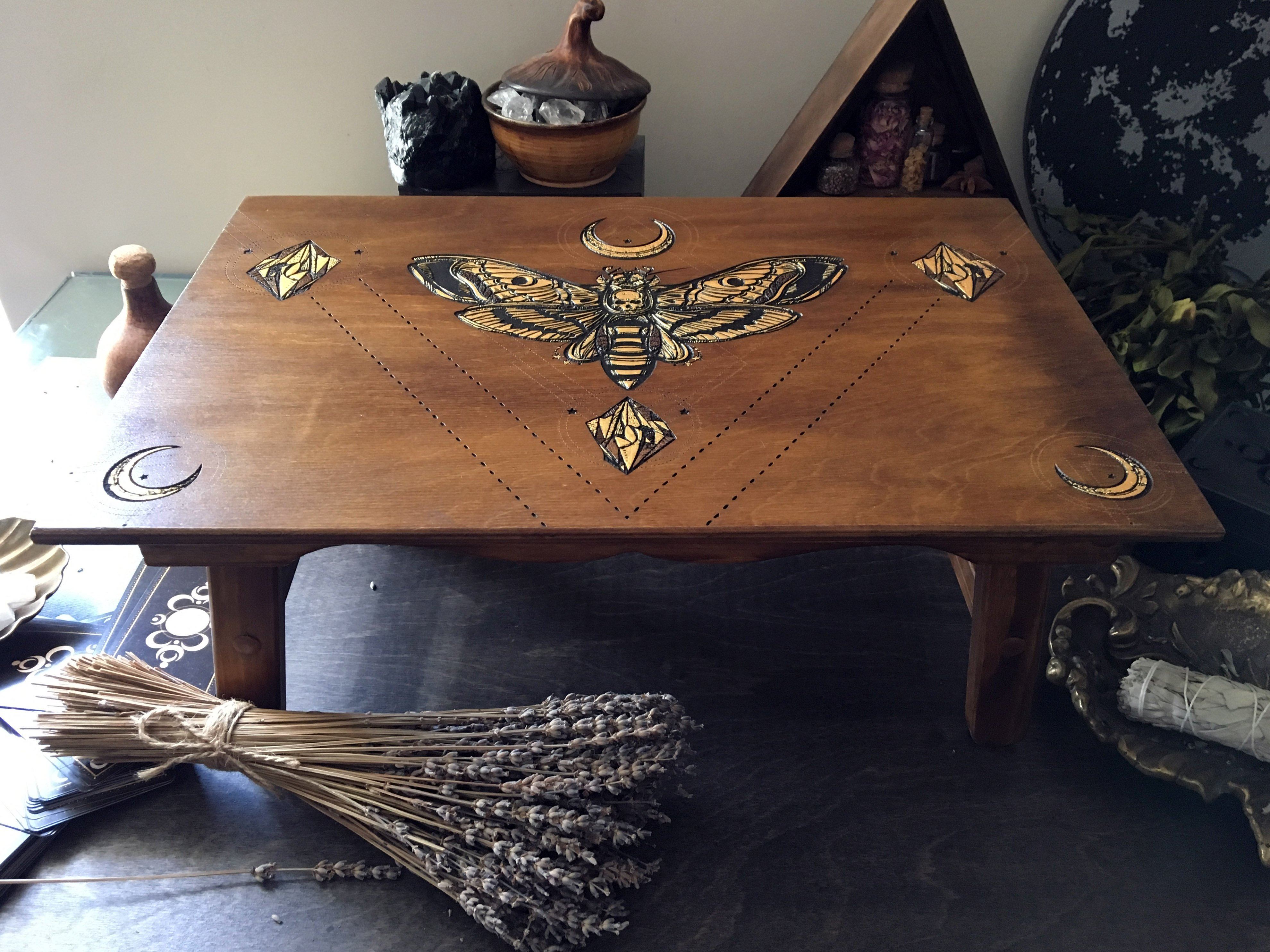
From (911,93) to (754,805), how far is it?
1335mm

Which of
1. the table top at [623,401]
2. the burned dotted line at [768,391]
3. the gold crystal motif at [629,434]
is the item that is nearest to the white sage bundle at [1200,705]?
the table top at [623,401]

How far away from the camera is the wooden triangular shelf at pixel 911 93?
1.78 meters

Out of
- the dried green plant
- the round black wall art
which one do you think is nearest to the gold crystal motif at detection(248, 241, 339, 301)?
the dried green plant

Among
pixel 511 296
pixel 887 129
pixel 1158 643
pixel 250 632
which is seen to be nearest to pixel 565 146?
pixel 511 296

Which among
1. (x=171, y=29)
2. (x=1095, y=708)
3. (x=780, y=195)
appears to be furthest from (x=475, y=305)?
(x=171, y=29)

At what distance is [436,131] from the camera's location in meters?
1.79

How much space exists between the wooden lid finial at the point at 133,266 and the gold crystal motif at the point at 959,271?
4.22 ft

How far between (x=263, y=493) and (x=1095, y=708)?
112cm

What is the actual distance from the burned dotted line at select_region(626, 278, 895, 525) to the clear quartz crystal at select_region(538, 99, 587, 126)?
66 centimetres

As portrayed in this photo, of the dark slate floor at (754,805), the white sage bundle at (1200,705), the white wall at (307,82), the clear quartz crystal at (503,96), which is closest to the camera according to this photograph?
the dark slate floor at (754,805)

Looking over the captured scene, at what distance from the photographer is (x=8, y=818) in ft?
4.12

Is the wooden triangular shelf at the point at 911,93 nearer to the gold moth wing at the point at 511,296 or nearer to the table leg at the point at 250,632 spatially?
the gold moth wing at the point at 511,296

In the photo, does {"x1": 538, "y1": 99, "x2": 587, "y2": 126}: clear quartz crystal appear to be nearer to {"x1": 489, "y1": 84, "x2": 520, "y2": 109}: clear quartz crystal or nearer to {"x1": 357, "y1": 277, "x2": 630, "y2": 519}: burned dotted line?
{"x1": 489, "y1": 84, "x2": 520, "y2": 109}: clear quartz crystal

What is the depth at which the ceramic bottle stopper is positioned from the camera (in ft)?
5.69
